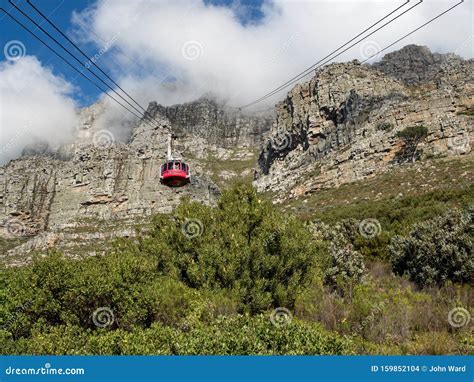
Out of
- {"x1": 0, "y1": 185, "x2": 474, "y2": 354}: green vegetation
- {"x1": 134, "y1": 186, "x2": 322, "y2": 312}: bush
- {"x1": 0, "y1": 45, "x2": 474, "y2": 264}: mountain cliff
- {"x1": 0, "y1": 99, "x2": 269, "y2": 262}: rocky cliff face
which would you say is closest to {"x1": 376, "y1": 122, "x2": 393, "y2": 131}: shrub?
{"x1": 0, "y1": 45, "x2": 474, "y2": 264}: mountain cliff

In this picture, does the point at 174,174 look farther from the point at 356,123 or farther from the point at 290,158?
the point at 290,158

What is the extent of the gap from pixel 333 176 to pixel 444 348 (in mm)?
67887

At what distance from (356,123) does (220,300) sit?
8779 cm

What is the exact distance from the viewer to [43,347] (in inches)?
375

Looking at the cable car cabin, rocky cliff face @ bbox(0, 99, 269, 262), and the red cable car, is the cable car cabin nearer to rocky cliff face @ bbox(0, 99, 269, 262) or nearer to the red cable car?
the red cable car

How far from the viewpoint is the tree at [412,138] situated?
227 ft

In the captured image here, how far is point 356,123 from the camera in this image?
94.1 m

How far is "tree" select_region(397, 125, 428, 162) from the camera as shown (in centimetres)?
6925

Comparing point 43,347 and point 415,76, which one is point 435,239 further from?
point 415,76

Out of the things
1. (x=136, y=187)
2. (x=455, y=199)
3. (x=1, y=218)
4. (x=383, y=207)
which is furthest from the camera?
(x=1, y=218)

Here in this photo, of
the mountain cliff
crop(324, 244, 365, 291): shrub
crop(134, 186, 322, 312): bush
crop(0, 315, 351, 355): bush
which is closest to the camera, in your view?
crop(0, 315, 351, 355): bush

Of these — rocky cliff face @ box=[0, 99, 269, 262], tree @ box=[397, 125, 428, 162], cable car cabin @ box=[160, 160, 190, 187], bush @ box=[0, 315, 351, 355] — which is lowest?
bush @ box=[0, 315, 351, 355]

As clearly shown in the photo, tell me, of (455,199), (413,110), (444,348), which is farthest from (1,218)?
(444,348)

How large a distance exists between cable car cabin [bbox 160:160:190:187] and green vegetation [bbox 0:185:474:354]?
161cm
